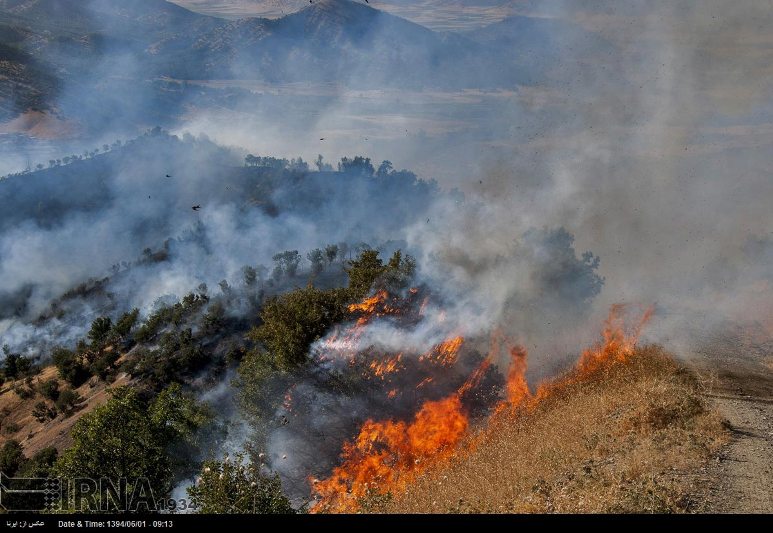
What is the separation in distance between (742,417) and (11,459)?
63504 millimetres

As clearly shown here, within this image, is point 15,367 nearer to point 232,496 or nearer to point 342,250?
point 342,250

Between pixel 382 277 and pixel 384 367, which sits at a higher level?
pixel 382 277

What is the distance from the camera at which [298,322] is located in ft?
128

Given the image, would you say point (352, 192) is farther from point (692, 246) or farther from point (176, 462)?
point (176, 462)

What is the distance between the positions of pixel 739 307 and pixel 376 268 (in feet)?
117

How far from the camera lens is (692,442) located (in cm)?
2292

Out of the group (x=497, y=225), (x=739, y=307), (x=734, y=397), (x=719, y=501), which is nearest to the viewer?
(x=719, y=501)

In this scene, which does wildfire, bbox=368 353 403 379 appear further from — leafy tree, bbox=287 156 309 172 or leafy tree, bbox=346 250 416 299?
leafy tree, bbox=287 156 309 172

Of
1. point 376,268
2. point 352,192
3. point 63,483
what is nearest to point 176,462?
point 63,483

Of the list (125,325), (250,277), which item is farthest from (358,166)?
(125,325)

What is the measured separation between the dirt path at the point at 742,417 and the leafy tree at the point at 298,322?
25.4 metres

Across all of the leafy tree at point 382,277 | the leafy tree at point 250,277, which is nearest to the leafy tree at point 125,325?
the leafy tree at point 250,277

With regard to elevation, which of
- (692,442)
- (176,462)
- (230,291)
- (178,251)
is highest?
(692,442)

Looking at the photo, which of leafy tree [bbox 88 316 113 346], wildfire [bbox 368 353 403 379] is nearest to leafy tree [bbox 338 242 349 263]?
leafy tree [bbox 88 316 113 346]
